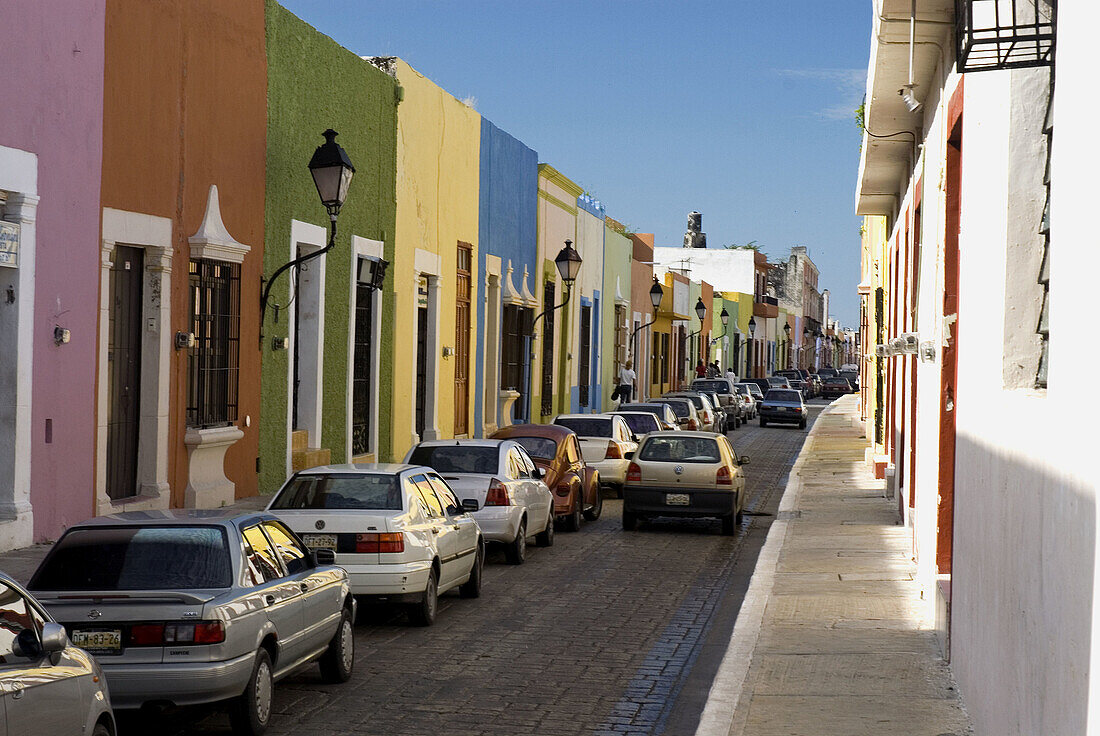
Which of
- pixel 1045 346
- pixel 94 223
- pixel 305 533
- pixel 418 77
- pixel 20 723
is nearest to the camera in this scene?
pixel 20 723

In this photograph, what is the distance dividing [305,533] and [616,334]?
1459 inches

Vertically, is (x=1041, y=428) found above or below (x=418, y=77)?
below

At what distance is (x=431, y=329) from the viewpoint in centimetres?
2639

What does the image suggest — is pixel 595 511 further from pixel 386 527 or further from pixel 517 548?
pixel 386 527

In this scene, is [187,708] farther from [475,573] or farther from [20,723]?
[475,573]

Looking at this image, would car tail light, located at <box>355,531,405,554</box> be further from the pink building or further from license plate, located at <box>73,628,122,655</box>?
the pink building

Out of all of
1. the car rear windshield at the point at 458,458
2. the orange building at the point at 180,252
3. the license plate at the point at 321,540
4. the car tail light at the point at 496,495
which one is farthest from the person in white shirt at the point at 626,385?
the license plate at the point at 321,540

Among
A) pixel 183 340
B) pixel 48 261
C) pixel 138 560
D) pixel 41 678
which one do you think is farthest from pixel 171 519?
pixel 183 340

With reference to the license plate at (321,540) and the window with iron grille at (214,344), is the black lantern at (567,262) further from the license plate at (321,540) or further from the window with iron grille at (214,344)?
the license plate at (321,540)

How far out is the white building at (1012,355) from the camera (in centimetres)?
495

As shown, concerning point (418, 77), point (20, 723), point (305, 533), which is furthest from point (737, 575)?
point (418, 77)

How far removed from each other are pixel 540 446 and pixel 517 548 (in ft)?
12.5

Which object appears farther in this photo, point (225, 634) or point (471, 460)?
point (471, 460)

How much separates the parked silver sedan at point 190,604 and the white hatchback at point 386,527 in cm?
206
